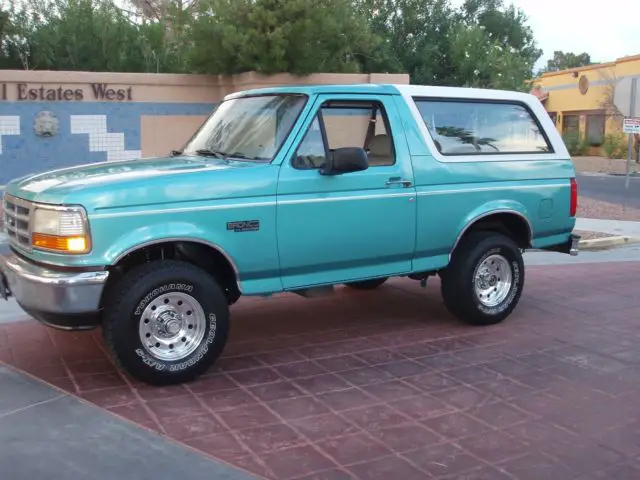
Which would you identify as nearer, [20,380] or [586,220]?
[20,380]

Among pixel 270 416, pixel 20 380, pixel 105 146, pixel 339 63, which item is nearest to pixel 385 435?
pixel 270 416

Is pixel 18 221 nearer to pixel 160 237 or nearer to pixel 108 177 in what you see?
pixel 108 177

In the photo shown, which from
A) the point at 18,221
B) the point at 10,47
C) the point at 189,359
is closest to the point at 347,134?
the point at 189,359

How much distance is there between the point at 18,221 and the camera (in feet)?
18.1

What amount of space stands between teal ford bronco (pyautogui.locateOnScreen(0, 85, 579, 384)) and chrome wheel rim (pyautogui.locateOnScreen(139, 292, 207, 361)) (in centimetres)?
1

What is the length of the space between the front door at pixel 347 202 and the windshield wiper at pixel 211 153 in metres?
0.62

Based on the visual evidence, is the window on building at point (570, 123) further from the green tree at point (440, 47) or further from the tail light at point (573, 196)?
the tail light at point (573, 196)

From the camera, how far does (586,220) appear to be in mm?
15688

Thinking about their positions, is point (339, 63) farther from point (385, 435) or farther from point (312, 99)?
point (385, 435)

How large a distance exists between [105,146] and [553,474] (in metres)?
12.5

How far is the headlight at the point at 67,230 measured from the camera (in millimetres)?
5023

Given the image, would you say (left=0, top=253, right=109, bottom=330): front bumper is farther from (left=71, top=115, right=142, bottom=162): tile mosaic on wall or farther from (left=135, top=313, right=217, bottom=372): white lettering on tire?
(left=71, top=115, right=142, bottom=162): tile mosaic on wall

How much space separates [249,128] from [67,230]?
189cm

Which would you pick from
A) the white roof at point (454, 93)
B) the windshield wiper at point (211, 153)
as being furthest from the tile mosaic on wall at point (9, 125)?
the white roof at point (454, 93)
